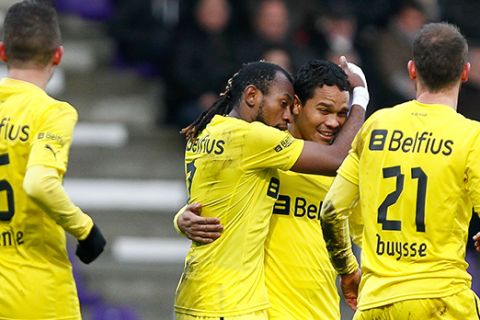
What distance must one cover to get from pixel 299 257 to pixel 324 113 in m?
0.83

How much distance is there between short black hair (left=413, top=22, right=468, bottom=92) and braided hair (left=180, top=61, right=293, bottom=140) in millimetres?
938

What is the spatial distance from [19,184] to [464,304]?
2.46 meters

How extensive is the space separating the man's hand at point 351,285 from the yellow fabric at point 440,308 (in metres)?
0.97

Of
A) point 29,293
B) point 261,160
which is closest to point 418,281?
point 261,160

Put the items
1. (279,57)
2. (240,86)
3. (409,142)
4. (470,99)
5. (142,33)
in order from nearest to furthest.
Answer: (409,142) < (240,86) < (279,57) < (470,99) < (142,33)

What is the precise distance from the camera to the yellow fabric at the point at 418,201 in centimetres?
677

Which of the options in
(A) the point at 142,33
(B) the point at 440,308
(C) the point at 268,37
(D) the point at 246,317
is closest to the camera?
(B) the point at 440,308

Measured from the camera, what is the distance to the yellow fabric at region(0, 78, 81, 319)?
7.37 m

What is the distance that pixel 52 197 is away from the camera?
716cm

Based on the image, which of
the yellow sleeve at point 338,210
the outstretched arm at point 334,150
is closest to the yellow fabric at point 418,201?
the yellow sleeve at point 338,210

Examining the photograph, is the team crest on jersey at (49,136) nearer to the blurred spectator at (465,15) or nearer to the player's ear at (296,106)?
the player's ear at (296,106)

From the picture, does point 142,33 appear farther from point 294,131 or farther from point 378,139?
point 378,139

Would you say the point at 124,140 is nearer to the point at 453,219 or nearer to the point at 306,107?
the point at 306,107

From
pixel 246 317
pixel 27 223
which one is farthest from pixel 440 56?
pixel 27 223
